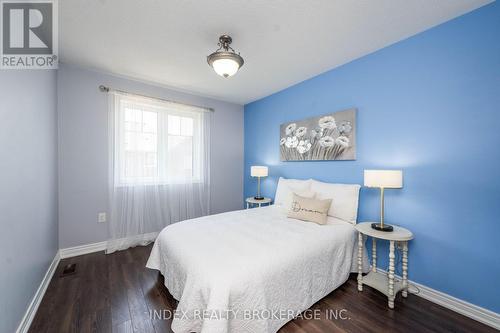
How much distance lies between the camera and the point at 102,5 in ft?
5.21

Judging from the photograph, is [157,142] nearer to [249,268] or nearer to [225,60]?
[225,60]

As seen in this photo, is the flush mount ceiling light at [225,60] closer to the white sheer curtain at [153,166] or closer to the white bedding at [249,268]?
the white bedding at [249,268]

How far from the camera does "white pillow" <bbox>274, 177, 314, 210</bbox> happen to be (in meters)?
2.70


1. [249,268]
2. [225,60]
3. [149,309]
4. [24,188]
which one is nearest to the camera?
[249,268]

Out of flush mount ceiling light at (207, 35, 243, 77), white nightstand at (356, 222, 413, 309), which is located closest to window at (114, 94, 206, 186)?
flush mount ceiling light at (207, 35, 243, 77)

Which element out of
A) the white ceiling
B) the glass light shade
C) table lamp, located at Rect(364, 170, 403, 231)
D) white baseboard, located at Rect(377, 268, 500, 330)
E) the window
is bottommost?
white baseboard, located at Rect(377, 268, 500, 330)

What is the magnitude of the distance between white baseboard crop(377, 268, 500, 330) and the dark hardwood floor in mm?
47

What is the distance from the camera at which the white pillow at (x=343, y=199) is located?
223 cm

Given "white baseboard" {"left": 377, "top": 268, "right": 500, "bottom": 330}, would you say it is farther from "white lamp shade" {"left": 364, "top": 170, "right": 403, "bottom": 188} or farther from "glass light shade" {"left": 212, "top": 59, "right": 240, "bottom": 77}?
"glass light shade" {"left": 212, "top": 59, "right": 240, "bottom": 77}

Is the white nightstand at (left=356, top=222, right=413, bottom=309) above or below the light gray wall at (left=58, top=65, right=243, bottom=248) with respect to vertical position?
below

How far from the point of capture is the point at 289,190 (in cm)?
286

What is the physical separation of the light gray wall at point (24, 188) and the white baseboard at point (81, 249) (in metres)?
0.48

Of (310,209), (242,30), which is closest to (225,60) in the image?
(242,30)

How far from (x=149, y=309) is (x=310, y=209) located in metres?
1.82
